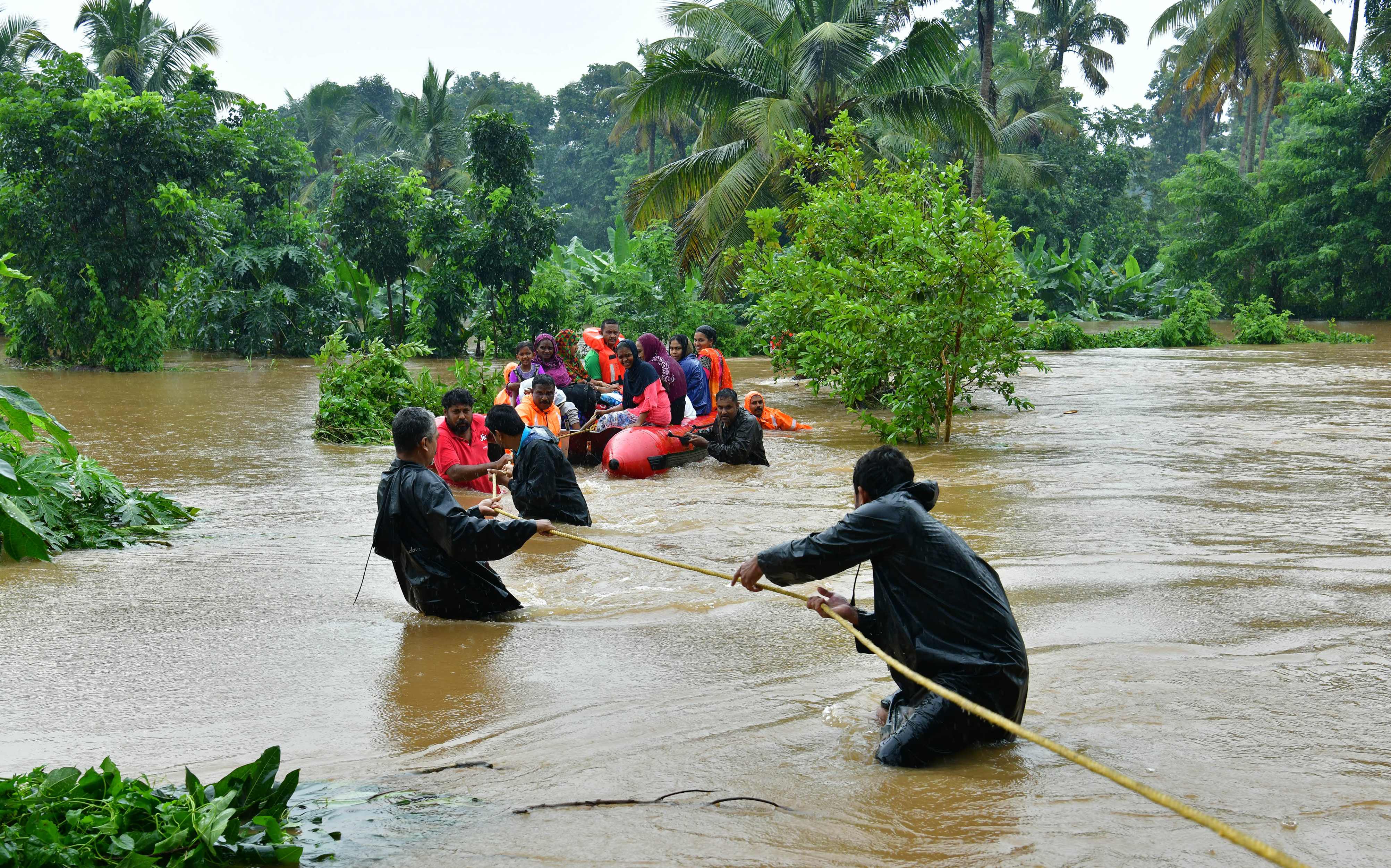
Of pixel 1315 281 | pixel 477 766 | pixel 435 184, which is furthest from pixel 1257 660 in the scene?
pixel 435 184

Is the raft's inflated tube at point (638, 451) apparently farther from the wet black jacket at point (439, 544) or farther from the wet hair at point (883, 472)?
the wet hair at point (883, 472)

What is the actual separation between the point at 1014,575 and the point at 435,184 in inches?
1494

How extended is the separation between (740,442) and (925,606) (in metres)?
7.44

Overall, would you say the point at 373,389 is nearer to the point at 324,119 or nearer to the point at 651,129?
the point at 651,129

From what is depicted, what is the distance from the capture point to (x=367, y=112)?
45.7 meters

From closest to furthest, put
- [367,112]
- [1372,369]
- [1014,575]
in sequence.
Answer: [1014,575] → [1372,369] → [367,112]

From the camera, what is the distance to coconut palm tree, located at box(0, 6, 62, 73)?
31.9 metres

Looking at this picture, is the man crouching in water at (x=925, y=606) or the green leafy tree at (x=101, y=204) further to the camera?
the green leafy tree at (x=101, y=204)

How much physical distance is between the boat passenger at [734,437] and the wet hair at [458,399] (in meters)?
3.60

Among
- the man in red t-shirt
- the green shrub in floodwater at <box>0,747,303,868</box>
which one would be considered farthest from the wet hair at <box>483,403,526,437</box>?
the green shrub in floodwater at <box>0,747,303,868</box>

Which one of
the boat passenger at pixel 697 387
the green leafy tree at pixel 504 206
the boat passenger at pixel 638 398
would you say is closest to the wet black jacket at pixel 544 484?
the boat passenger at pixel 638 398

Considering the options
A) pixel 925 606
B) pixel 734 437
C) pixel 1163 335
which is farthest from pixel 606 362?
pixel 1163 335

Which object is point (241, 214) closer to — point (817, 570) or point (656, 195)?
point (656, 195)

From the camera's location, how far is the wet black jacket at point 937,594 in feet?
13.9
